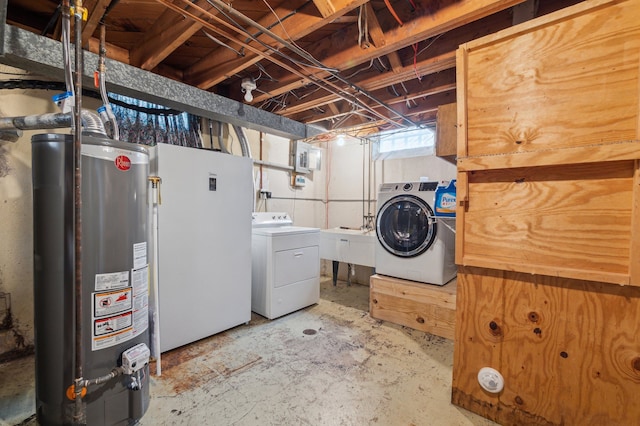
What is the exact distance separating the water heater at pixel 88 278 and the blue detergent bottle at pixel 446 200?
6.66 feet

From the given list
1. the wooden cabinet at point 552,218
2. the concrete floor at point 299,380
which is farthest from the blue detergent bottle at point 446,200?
the concrete floor at point 299,380

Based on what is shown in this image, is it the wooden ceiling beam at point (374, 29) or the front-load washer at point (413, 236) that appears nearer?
the wooden ceiling beam at point (374, 29)

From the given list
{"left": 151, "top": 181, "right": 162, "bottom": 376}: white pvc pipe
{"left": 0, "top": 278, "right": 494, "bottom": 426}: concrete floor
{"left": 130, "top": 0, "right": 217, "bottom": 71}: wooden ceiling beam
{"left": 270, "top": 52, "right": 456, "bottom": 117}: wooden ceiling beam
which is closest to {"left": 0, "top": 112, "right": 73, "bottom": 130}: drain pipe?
{"left": 151, "top": 181, "right": 162, "bottom": 376}: white pvc pipe

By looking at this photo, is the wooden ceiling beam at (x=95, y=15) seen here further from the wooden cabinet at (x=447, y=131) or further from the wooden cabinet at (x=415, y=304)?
the wooden cabinet at (x=415, y=304)

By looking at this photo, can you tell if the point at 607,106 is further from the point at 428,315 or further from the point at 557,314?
the point at 428,315

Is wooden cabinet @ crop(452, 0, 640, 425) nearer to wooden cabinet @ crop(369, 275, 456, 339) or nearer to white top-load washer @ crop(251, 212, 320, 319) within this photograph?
wooden cabinet @ crop(369, 275, 456, 339)

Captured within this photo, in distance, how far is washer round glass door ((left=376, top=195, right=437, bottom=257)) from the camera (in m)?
2.57

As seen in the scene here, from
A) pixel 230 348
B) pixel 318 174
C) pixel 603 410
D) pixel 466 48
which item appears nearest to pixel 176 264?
pixel 230 348

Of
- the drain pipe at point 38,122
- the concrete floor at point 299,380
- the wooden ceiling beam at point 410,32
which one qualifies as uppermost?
the wooden ceiling beam at point 410,32

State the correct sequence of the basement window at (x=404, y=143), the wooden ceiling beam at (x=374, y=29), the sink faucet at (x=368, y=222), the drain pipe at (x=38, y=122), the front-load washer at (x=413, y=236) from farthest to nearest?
1. the sink faucet at (x=368, y=222)
2. the basement window at (x=404, y=143)
3. the front-load washer at (x=413, y=236)
4. the wooden ceiling beam at (x=374, y=29)
5. the drain pipe at (x=38, y=122)

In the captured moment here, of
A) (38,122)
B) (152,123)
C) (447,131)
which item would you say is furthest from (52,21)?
(447,131)

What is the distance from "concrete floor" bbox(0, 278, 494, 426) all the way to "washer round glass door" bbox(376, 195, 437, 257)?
2.48ft

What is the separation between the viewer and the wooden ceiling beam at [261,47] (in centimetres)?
157

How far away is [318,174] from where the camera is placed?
14.8ft
